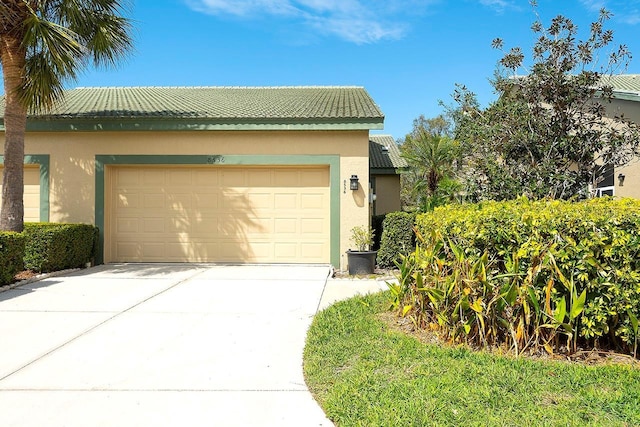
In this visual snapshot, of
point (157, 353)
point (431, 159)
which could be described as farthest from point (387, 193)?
point (157, 353)

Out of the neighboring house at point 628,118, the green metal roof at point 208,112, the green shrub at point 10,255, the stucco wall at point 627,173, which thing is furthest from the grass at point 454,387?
the stucco wall at point 627,173

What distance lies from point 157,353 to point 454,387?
297 centimetres

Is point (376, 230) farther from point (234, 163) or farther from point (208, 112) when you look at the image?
point (208, 112)

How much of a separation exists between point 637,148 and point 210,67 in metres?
13.7

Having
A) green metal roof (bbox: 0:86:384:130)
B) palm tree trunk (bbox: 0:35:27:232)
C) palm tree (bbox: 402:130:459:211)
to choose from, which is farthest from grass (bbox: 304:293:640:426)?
palm tree (bbox: 402:130:459:211)

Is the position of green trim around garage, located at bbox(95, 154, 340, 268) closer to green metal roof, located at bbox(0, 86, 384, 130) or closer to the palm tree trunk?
green metal roof, located at bbox(0, 86, 384, 130)

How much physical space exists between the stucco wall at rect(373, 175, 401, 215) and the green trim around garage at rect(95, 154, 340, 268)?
6518 mm

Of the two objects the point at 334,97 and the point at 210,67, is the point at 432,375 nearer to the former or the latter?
the point at 334,97

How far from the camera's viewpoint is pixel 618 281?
3730mm

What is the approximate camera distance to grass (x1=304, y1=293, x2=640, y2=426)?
9.08 ft

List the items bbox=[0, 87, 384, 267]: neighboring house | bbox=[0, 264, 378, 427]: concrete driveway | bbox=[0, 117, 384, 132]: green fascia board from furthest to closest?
1. bbox=[0, 87, 384, 267]: neighboring house
2. bbox=[0, 117, 384, 132]: green fascia board
3. bbox=[0, 264, 378, 427]: concrete driveway

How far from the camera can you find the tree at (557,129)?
671 centimetres

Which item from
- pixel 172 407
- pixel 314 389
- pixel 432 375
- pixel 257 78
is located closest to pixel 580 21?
pixel 432 375

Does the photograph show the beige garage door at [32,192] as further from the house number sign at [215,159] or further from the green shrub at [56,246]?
the house number sign at [215,159]
